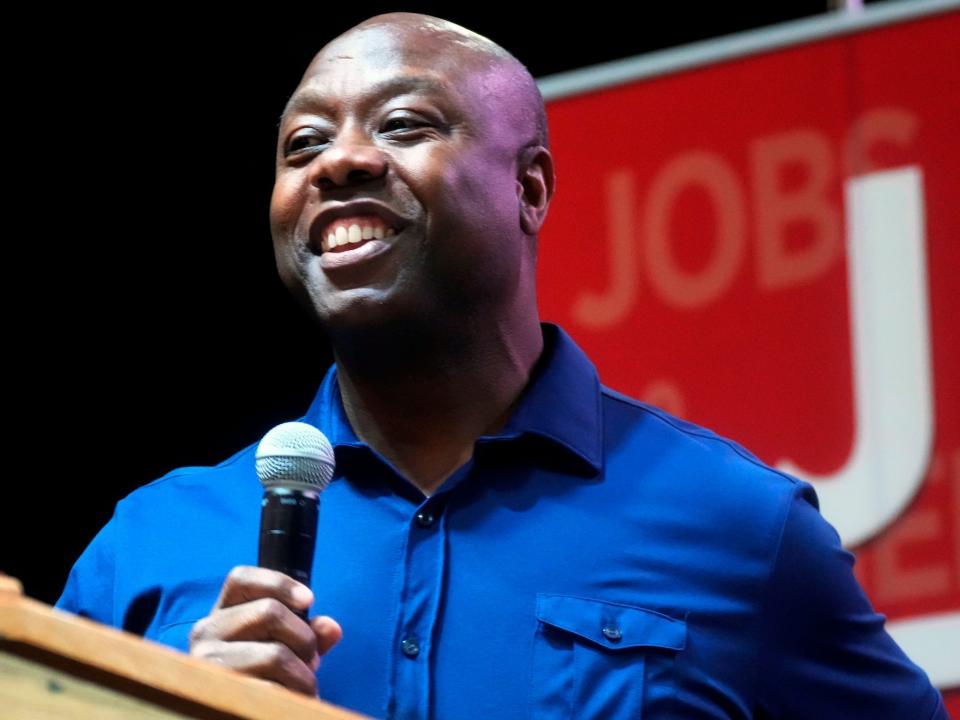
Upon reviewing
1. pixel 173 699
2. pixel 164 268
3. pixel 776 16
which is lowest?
pixel 164 268

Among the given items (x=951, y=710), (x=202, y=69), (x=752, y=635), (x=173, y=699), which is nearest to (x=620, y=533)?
(x=752, y=635)

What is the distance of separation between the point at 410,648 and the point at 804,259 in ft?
4.63

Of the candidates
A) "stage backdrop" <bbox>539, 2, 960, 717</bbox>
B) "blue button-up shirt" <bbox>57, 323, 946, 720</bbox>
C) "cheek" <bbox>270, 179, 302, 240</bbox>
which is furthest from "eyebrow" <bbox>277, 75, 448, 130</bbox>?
"stage backdrop" <bbox>539, 2, 960, 717</bbox>

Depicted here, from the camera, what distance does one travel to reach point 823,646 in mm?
1863

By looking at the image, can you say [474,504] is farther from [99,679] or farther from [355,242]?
[99,679]

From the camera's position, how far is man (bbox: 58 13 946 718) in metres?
1.77

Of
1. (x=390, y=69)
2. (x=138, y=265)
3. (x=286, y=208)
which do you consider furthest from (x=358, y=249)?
(x=138, y=265)

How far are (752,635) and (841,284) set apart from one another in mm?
1187

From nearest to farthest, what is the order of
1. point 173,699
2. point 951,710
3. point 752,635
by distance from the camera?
point 173,699, point 752,635, point 951,710

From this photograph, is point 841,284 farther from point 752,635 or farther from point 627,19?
point 752,635

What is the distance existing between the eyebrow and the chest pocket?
2.02ft

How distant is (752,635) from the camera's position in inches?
71.4

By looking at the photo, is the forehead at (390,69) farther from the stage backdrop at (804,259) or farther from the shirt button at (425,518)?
the stage backdrop at (804,259)

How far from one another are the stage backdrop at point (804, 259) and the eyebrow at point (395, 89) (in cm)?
112
